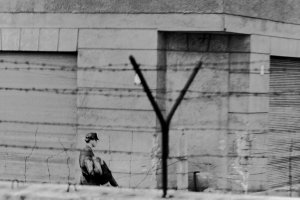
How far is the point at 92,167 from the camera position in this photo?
42.5ft

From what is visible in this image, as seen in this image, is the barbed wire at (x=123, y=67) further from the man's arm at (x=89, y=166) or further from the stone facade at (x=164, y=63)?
the man's arm at (x=89, y=166)

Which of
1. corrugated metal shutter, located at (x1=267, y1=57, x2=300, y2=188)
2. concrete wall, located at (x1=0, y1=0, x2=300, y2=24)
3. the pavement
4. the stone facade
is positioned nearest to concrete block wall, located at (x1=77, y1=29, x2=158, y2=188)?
the stone facade

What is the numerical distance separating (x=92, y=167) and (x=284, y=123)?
3769 mm

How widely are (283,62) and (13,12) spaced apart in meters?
4.79

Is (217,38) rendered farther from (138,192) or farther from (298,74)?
(138,192)

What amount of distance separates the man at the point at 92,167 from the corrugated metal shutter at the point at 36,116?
37 centimetres

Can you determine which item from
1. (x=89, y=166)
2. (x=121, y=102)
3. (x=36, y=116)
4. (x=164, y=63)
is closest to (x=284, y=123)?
(x=164, y=63)

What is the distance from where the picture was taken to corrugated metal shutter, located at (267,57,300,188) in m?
14.2

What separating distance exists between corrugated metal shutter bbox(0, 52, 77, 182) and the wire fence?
0.05ft

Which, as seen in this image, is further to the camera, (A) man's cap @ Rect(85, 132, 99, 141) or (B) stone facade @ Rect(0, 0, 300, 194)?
(A) man's cap @ Rect(85, 132, 99, 141)

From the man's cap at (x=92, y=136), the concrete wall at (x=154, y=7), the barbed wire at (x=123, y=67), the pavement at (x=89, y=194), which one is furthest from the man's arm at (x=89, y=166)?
the pavement at (x=89, y=194)

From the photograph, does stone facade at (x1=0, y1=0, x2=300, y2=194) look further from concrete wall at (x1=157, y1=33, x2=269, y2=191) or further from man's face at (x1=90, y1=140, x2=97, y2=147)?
man's face at (x1=90, y1=140, x2=97, y2=147)

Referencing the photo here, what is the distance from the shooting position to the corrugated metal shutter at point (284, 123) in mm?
14234

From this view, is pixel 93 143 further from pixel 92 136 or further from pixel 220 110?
pixel 220 110
